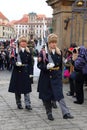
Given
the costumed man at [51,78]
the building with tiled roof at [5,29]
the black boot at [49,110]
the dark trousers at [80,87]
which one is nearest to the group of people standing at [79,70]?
the dark trousers at [80,87]

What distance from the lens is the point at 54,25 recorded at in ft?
48.9

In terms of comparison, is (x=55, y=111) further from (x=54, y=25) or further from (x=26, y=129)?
(x=54, y=25)

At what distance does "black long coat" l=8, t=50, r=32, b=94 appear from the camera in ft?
29.4

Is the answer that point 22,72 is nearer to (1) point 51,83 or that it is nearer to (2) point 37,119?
(1) point 51,83

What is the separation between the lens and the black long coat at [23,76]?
8.95 metres

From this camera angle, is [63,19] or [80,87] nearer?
[80,87]

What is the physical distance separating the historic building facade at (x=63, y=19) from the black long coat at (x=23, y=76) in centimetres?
496

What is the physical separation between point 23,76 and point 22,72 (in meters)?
0.09

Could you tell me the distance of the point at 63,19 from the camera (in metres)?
13.8

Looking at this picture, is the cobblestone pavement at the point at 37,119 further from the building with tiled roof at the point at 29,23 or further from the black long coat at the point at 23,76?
the building with tiled roof at the point at 29,23

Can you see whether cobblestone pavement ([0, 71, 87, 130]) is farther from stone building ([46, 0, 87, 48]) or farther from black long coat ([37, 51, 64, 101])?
stone building ([46, 0, 87, 48])

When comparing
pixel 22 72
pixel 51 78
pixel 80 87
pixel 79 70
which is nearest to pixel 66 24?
pixel 79 70

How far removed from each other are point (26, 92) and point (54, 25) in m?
6.33

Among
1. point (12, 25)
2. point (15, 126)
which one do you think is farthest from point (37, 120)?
point (12, 25)
